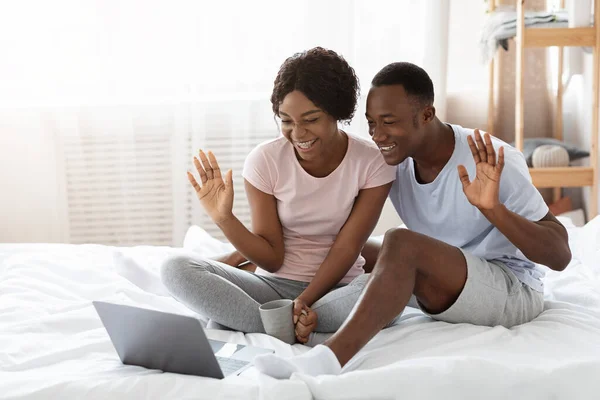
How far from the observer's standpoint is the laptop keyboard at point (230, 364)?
1328 millimetres

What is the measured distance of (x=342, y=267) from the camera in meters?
1.73

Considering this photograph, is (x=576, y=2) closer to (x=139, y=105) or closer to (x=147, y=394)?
(x=139, y=105)

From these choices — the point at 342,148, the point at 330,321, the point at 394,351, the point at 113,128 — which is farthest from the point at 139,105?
the point at 394,351

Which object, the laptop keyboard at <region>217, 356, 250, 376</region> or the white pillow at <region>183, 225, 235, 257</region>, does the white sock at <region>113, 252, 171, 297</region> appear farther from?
the laptop keyboard at <region>217, 356, 250, 376</region>

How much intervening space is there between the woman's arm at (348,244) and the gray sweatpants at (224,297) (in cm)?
3

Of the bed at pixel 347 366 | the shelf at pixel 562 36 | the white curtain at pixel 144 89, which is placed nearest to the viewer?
the bed at pixel 347 366

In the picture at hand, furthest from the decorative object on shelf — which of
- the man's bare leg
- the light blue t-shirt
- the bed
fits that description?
the man's bare leg

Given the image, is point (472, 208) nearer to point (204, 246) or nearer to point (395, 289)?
point (395, 289)

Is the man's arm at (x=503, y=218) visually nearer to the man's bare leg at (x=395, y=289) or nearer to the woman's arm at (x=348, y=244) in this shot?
the man's bare leg at (x=395, y=289)

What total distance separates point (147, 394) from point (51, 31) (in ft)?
7.72

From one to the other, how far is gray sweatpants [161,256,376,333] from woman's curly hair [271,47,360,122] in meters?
0.39

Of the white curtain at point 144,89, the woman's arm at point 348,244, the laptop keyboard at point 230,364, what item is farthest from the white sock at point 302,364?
the white curtain at point 144,89

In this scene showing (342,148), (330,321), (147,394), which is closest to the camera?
(147,394)

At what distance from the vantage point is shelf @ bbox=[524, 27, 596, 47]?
2.73 m
